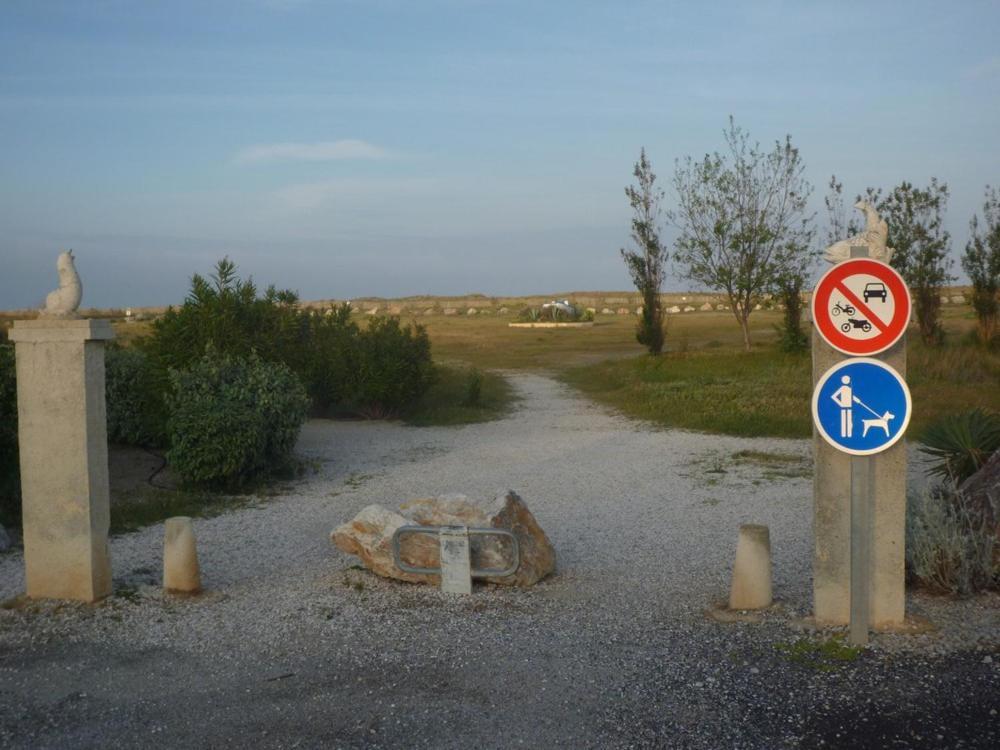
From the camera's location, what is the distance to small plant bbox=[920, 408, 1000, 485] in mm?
8312

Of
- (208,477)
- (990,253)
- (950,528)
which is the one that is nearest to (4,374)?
(208,477)

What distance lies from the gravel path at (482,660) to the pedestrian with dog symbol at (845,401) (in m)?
1.21

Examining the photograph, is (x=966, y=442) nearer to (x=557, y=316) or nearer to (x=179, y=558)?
(x=179, y=558)

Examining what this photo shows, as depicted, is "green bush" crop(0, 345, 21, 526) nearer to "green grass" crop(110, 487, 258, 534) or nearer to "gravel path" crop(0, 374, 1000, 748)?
"green grass" crop(110, 487, 258, 534)

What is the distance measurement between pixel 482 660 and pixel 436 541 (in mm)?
1588

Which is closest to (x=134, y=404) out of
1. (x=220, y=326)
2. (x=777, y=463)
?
(x=220, y=326)

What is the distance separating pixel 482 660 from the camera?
5500 mm

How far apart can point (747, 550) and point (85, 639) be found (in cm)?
411

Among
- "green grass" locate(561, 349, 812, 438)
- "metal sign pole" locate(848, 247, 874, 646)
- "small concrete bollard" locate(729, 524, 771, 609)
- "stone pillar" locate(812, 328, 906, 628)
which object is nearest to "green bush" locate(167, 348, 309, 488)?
"small concrete bollard" locate(729, 524, 771, 609)

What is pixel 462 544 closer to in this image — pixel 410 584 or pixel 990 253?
pixel 410 584

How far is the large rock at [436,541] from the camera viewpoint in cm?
696

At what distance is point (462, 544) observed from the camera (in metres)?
6.74

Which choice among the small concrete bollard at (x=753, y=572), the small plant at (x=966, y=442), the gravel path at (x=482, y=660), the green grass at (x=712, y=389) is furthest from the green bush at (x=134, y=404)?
the small plant at (x=966, y=442)

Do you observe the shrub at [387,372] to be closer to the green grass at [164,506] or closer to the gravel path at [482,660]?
the green grass at [164,506]
